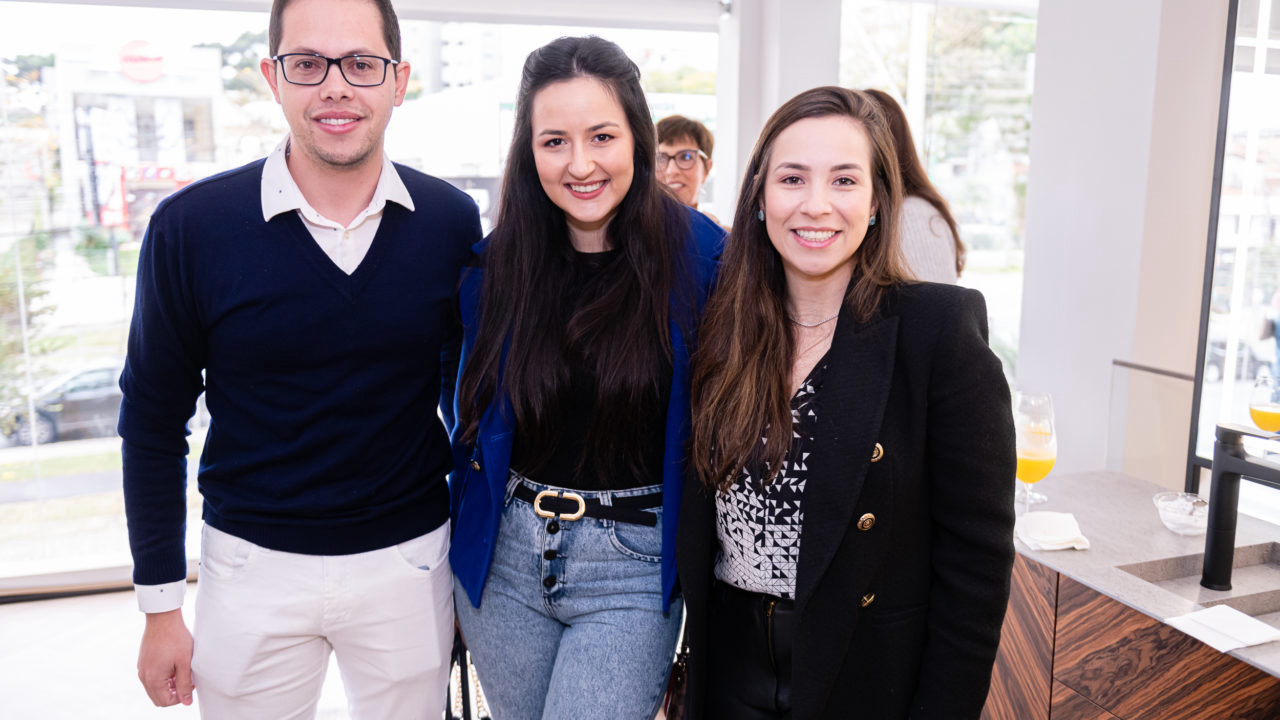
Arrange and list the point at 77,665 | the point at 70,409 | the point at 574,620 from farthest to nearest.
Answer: the point at 70,409, the point at 77,665, the point at 574,620

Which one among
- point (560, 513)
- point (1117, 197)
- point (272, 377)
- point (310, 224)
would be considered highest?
point (1117, 197)

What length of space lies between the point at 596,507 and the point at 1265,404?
1444mm

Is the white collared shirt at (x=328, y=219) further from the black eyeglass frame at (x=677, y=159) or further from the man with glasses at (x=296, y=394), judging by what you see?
the black eyeglass frame at (x=677, y=159)

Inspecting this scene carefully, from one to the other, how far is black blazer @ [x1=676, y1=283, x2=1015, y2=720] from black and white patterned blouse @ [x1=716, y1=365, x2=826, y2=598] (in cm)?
3

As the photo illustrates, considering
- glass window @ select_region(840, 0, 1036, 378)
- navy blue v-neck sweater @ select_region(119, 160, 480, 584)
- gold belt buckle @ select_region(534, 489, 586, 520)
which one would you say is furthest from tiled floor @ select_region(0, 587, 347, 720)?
glass window @ select_region(840, 0, 1036, 378)

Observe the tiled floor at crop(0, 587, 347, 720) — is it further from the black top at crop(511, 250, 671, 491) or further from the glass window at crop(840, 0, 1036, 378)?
the glass window at crop(840, 0, 1036, 378)

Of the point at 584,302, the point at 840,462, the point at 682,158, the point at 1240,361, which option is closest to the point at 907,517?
the point at 840,462

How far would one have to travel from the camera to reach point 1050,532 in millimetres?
1913

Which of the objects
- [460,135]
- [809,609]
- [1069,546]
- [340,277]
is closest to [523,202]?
[340,277]

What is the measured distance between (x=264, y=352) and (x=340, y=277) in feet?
0.60

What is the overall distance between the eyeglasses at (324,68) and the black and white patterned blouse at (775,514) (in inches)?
36.1

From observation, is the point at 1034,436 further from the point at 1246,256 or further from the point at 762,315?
the point at 762,315

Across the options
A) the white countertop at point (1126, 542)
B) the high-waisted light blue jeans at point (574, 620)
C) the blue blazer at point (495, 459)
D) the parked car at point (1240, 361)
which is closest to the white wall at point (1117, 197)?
the white countertop at point (1126, 542)

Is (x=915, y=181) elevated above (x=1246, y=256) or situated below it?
above
